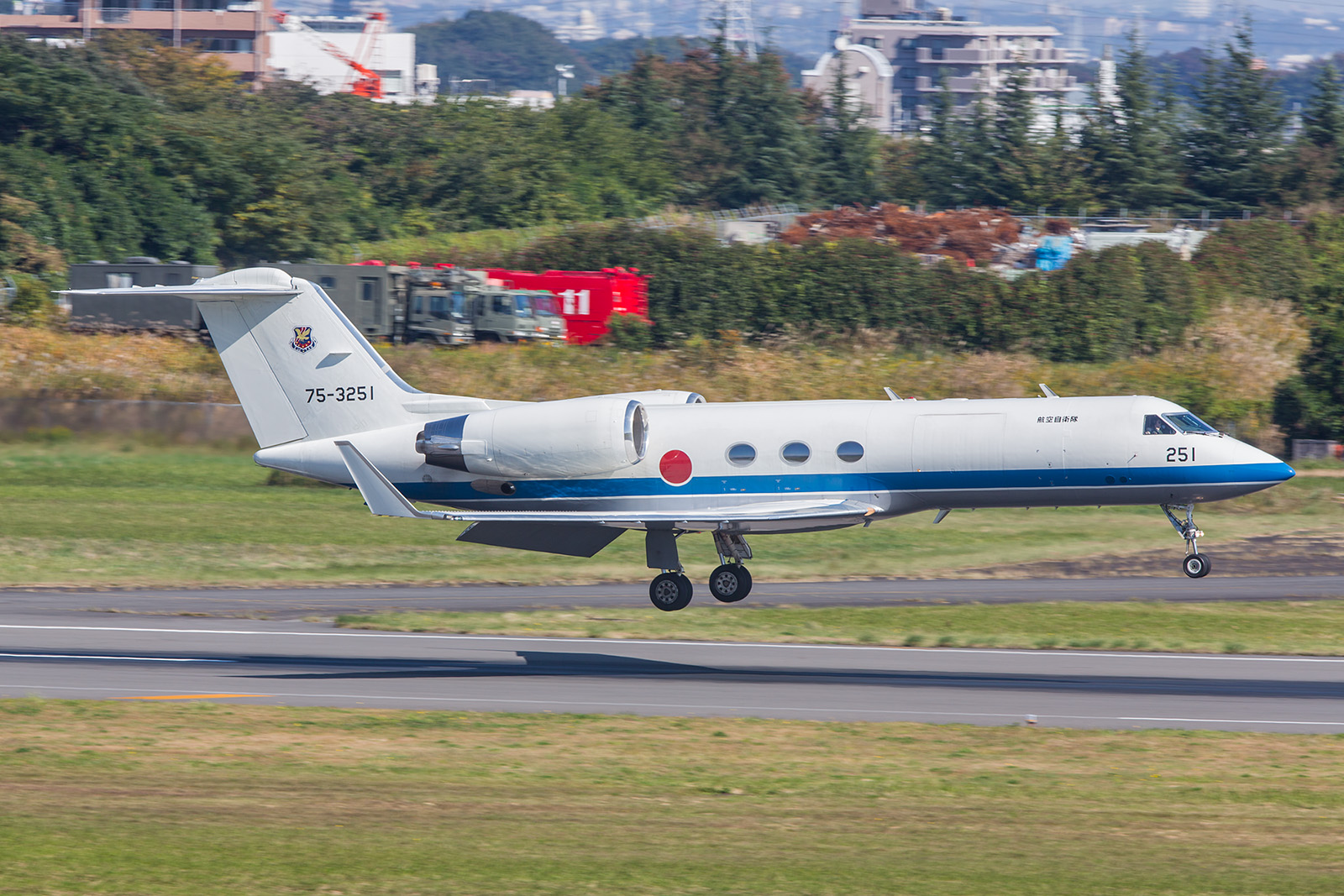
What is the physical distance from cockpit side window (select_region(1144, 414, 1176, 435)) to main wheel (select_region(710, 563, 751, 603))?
7313mm

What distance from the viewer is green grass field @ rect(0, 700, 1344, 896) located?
13562mm

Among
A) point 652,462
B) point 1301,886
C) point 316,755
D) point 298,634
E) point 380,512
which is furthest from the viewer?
point 298,634

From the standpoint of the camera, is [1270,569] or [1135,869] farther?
[1270,569]

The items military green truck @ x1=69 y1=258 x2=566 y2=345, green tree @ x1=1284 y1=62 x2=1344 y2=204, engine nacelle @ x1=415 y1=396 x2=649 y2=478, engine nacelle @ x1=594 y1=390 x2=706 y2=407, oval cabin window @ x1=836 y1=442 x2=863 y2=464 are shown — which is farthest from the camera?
green tree @ x1=1284 y1=62 x2=1344 y2=204

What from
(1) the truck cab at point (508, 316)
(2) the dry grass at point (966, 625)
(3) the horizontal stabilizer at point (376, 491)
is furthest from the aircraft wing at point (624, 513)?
(1) the truck cab at point (508, 316)

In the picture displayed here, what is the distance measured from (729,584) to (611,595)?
786 cm

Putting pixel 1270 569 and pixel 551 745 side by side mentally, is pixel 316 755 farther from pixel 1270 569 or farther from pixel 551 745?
pixel 1270 569

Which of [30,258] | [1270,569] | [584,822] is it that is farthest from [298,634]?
[30,258]

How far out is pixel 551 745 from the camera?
63.9 feet

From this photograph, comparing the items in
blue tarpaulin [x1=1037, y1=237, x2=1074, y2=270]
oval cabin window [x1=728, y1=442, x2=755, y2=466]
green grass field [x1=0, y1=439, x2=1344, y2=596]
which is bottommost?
green grass field [x1=0, y1=439, x2=1344, y2=596]

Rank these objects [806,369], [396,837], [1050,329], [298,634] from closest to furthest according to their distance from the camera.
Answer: [396,837]
[298,634]
[806,369]
[1050,329]

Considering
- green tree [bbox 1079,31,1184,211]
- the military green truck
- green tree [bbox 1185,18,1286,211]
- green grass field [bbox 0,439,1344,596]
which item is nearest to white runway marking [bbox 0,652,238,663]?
green grass field [bbox 0,439,1344,596]

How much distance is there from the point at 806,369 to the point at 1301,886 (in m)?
42.0

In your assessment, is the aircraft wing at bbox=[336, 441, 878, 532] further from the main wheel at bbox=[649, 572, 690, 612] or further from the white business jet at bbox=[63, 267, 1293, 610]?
the main wheel at bbox=[649, 572, 690, 612]
